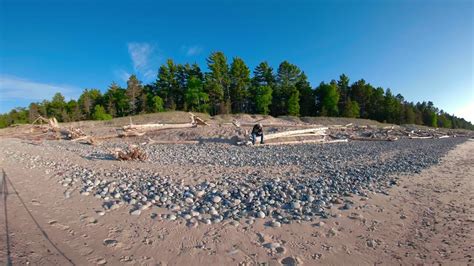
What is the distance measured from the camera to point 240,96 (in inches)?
2030

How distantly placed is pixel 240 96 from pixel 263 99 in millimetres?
5428

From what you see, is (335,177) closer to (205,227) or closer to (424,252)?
(424,252)

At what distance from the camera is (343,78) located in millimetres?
57031

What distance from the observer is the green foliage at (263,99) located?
162 ft

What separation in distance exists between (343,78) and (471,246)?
59.9 metres

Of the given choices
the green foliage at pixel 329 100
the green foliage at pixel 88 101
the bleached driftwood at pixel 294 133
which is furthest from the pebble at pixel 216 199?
the green foliage at pixel 88 101

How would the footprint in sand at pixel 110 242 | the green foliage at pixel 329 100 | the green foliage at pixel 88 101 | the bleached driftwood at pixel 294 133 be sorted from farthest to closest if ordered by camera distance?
the green foliage at pixel 88 101 < the green foliage at pixel 329 100 < the bleached driftwood at pixel 294 133 < the footprint in sand at pixel 110 242

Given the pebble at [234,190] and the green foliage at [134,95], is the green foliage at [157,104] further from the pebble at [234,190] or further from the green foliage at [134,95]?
the pebble at [234,190]

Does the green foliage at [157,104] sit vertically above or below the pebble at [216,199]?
above

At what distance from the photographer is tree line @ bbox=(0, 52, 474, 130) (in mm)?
50375

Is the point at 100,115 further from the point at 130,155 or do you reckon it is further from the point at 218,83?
the point at 130,155

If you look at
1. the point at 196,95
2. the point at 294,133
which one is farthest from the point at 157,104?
the point at 294,133

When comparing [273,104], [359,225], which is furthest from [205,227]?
[273,104]

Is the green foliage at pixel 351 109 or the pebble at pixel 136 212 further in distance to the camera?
the green foliage at pixel 351 109
